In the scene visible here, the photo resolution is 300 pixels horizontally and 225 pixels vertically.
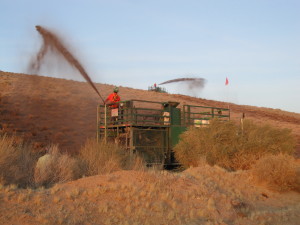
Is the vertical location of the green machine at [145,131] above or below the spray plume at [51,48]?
below

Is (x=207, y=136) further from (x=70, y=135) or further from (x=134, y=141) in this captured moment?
(x=70, y=135)

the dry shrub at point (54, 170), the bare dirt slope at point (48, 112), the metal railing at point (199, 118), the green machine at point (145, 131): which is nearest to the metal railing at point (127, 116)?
the green machine at point (145, 131)

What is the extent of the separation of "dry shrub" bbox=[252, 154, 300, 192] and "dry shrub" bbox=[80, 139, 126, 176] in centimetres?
476

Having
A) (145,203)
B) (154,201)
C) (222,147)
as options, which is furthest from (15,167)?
(222,147)

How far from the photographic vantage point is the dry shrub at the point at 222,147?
15.4m

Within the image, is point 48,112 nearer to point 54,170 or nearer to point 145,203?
point 54,170

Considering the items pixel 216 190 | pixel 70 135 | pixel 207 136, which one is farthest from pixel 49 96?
pixel 216 190

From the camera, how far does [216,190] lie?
35.3 ft

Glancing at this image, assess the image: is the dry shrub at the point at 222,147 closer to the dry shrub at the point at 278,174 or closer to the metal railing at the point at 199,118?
the metal railing at the point at 199,118

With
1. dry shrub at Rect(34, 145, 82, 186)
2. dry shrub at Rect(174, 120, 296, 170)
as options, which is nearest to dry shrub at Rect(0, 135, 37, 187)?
dry shrub at Rect(34, 145, 82, 186)

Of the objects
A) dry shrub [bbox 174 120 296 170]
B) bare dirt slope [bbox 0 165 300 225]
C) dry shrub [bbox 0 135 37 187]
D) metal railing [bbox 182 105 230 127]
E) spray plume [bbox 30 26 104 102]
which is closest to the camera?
bare dirt slope [bbox 0 165 300 225]

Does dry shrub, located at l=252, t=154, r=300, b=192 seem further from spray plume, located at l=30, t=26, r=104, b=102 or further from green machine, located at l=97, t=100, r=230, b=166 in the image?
spray plume, located at l=30, t=26, r=104, b=102

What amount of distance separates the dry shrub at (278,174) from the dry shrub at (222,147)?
8.03 ft

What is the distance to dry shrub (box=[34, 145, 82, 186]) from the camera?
33.6ft
